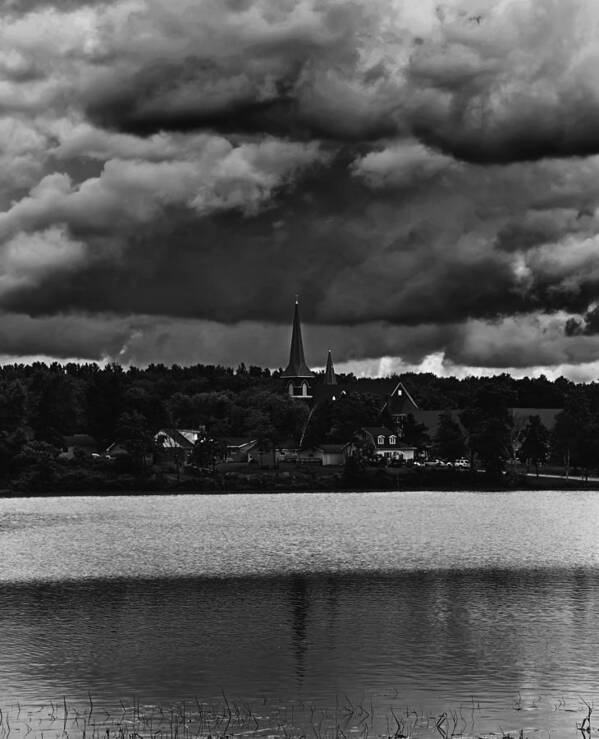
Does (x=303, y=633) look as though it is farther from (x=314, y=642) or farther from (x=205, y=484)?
(x=205, y=484)

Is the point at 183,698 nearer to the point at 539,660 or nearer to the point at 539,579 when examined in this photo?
the point at 539,660

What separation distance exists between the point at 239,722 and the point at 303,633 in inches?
557

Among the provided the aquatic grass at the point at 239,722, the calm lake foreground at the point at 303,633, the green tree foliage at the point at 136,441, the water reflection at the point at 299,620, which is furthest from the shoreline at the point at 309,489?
the aquatic grass at the point at 239,722

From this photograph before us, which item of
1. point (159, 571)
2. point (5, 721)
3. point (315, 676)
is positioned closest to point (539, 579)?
point (159, 571)

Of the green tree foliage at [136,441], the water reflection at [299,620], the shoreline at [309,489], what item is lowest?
the shoreline at [309,489]

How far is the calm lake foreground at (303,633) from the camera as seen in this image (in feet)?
98.9

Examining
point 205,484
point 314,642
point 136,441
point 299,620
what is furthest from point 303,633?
point 136,441

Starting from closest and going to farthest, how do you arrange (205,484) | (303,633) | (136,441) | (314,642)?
(314,642) → (303,633) → (205,484) → (136,441)

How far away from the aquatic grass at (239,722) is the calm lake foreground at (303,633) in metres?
0.11

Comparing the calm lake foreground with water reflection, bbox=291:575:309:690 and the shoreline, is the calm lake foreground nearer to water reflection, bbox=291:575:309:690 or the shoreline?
water reflection, bbox=291:575:309:690

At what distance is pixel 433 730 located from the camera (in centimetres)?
2753

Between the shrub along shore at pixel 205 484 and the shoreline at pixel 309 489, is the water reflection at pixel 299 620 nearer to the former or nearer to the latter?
the shoreline at pixel 309 489

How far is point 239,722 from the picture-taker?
2883 cm

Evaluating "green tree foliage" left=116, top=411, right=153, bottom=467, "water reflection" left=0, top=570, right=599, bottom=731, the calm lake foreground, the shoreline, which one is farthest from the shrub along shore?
"water reflection" left=0, top=570, right=599, bottom=731
